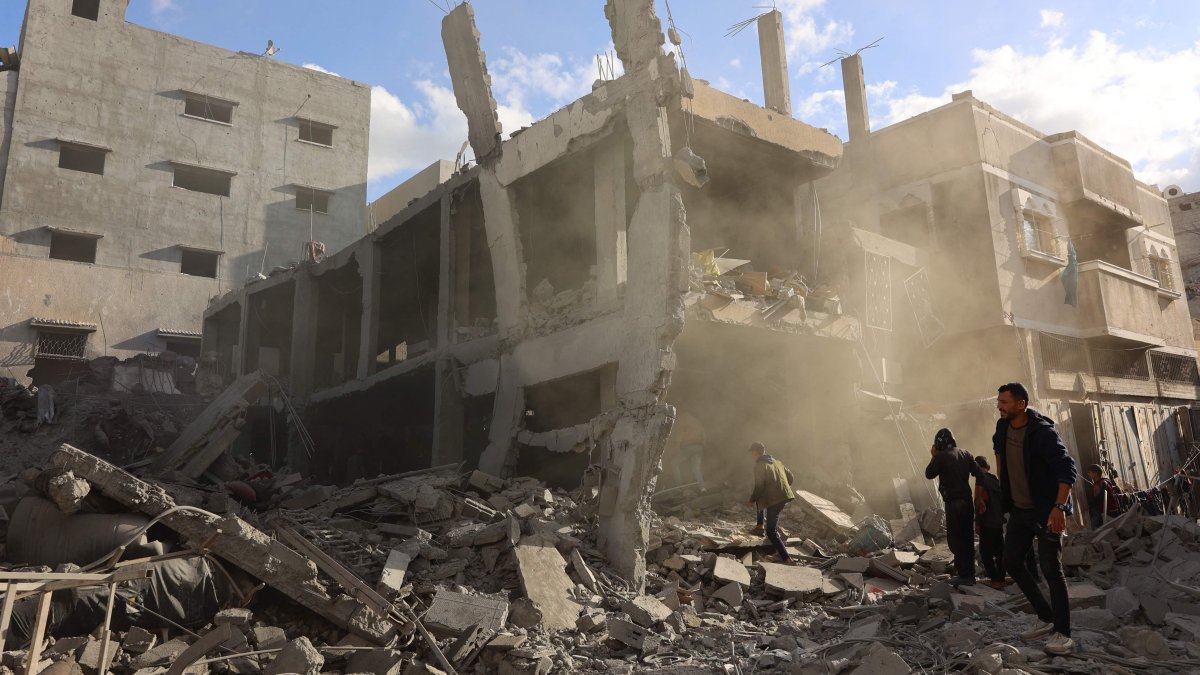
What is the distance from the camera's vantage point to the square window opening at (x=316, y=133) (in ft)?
95.7

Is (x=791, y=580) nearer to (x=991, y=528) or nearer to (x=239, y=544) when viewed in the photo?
(x=991, y=528)

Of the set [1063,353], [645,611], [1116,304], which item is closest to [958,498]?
[645,611]

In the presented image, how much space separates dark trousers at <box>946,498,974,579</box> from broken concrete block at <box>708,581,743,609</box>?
81.1 inches

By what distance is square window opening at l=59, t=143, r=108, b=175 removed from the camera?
81.8 feet

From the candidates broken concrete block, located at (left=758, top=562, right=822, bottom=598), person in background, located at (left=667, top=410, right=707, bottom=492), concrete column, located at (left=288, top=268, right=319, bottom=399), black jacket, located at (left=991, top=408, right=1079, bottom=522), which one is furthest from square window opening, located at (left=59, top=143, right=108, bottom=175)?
black jacket, located at (left=991, top=408, right=1079, bottom=522)

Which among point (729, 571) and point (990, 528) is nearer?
point (990, 528)

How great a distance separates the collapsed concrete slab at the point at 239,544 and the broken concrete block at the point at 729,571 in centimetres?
345

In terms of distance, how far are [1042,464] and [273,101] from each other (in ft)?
99.7

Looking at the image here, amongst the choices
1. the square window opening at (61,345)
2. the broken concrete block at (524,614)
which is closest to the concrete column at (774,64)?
the broken concrete block at (524,614)

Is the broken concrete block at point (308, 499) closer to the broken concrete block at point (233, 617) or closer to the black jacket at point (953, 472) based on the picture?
the broken concrete block at point (233, 617)

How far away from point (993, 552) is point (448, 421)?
26.4 ft

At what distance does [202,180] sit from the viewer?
2706 cm

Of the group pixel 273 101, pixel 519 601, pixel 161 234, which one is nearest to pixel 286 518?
pixel 519 601

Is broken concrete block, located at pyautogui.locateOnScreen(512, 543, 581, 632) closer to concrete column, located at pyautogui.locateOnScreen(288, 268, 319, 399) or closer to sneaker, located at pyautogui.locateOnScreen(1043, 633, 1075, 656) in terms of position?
sneaker, located at pyautogui.locateOnScreen(1043, 633, 1075, 656)
